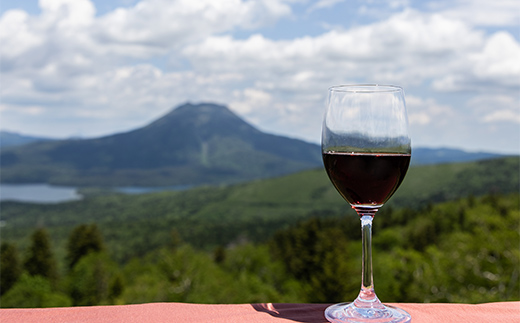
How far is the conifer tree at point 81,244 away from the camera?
73.2m

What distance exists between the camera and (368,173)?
5.41ft

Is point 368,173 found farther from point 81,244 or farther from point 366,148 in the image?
point 81,244

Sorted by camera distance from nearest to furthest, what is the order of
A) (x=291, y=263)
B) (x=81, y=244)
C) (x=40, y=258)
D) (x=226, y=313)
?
(x=226, y=313) < (x=40, y=258) < (x=291, y=263) < (x=81, y=244)

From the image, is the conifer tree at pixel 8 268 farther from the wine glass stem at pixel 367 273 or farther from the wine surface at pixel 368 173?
the wine glass stem at pixel 367 273

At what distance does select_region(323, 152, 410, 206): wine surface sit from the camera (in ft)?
5.35

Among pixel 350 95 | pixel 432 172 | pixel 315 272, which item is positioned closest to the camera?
pixel 350 95

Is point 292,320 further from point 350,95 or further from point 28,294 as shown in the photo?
point 28,294

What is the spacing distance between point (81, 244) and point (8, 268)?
9.83 meters

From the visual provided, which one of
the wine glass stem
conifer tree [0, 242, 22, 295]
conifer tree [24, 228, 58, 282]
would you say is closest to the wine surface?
A: the wine glass stem

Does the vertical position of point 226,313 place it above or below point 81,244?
above

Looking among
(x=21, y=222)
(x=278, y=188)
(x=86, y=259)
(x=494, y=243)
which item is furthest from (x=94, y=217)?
(x=494, y=243)

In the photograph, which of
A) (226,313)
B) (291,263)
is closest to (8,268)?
(291,263)

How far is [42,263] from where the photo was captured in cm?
6619

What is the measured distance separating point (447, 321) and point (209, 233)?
413 feet
